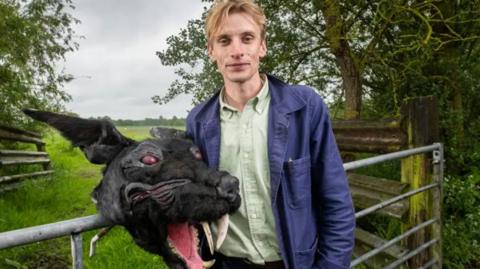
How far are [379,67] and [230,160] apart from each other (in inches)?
178

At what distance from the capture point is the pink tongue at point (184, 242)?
5.10ft

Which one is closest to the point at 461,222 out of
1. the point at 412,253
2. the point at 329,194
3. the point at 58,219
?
the point at 412,253

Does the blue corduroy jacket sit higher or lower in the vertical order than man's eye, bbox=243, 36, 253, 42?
lower

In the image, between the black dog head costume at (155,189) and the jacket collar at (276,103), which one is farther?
the jacket collar at (276,103)

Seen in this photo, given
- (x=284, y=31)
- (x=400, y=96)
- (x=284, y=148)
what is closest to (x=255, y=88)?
(x=284, y=148)

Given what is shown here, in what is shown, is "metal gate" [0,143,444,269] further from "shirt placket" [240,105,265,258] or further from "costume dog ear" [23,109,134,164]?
"shirt placket" [240,105,265,258]

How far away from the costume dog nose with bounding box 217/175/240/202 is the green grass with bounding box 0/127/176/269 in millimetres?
876

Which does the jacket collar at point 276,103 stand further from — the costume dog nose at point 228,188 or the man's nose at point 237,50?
the costume dog nose at point 228,188

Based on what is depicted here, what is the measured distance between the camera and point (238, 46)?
6.12ft

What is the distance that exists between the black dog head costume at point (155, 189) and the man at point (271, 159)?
358mm

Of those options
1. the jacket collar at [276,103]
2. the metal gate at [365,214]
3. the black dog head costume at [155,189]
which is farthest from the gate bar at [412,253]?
the black dog head costume at [155,189]

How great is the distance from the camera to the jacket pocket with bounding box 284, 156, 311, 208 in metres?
1.84

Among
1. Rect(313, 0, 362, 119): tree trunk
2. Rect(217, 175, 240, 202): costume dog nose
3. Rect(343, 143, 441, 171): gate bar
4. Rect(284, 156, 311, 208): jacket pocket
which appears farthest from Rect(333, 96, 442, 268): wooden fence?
Rect(217, 175, 240, 202): costume dog nose

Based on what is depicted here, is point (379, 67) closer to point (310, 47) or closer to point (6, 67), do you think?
point (310, 47)
